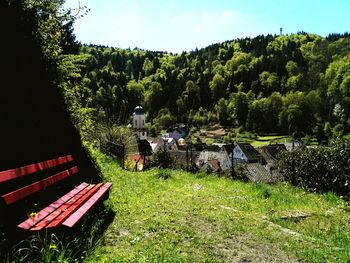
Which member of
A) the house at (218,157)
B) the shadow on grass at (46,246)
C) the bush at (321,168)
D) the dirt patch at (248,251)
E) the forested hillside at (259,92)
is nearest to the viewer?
the shadow on grass at (46,246)

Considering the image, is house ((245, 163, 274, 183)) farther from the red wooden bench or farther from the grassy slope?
the red wooden bench

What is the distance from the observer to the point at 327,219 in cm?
759

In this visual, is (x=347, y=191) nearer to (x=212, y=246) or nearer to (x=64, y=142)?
(x=212, y=246)

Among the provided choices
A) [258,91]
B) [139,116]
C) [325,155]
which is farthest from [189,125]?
[325,155]

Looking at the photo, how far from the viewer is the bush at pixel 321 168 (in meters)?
11.9

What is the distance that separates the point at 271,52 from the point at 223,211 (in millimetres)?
192899

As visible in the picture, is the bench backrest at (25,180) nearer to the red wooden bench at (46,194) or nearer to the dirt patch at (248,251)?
the red wooden bench at (46,194)

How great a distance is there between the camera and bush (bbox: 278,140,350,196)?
11.9 m

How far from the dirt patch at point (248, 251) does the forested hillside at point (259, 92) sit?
10824cm

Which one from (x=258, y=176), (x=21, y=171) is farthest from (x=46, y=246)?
(x=258, y=176)

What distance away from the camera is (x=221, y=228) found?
6449mm

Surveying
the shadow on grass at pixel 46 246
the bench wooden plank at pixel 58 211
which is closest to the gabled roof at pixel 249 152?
the bench wooden plank at pixel 58 211

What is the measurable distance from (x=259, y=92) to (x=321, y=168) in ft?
497

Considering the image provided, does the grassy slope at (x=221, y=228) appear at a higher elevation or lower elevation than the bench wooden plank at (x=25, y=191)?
lower
